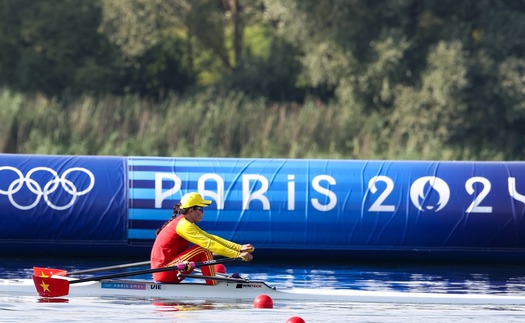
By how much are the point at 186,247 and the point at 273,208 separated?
3.23m

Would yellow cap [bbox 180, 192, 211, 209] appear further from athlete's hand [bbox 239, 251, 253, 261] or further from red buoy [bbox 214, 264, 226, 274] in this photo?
red buoy [bbox 214, 264, 226, 274]

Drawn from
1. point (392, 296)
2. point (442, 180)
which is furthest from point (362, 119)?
point (392, 296)

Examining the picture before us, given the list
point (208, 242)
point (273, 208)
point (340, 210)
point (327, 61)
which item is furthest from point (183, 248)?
point (327, 61)

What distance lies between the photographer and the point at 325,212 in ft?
62.4

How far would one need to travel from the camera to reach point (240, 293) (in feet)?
50.6

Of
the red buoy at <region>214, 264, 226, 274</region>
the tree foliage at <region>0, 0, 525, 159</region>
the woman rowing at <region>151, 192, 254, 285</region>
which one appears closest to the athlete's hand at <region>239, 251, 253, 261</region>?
the woman rowing at <region>151, 192, 254, 285</region>

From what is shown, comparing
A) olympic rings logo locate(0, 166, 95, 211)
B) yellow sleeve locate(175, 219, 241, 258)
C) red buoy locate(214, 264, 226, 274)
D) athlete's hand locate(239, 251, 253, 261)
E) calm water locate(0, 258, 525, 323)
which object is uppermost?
olympic rings logo locate(0, 166, 95, 211)

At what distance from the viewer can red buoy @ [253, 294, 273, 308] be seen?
14.8m

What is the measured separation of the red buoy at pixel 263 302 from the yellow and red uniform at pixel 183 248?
0.83 m

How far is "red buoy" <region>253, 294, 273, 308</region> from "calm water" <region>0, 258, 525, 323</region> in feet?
0.34

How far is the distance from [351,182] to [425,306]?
14.0ft

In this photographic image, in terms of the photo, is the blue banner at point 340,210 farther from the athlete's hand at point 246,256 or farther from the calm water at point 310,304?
the athlete's hand at point 246,256

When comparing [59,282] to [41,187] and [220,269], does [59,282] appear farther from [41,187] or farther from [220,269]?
[41,187]

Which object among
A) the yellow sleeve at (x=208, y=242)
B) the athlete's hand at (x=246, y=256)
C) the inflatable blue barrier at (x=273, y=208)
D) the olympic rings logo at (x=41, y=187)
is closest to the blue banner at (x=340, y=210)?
the inflatable blue barrier at (x=273, y=208)
